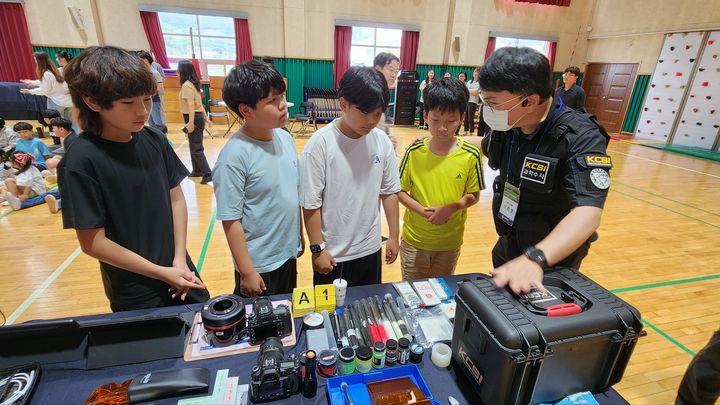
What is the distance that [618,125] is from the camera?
35.2ft

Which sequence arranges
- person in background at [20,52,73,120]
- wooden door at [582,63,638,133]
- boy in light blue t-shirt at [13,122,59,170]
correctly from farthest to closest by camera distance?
wooden door at [582,63,638,133] → person in background at [20,52,73,120] → boy in light blue t-shirt at [13,122,59,170]

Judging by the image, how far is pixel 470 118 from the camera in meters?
9.28

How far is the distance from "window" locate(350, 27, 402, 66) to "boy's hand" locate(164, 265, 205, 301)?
34.2 ft

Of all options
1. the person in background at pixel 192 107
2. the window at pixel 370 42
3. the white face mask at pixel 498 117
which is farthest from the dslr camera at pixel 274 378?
the window at pixel 370 42

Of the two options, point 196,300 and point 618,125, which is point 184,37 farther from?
point 618,125

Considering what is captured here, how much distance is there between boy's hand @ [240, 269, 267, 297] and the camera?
1.39 meters

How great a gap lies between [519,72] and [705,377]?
3.72 ft

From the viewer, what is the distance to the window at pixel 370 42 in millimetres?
10633

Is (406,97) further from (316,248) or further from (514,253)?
(316,248)

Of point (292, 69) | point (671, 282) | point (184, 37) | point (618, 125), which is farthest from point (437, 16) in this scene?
point (671, 282)

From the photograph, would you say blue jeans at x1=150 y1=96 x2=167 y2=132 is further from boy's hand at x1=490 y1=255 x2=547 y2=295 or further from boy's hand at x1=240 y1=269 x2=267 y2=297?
boy's hand at x1=490 y1=255 x2=547 y2=295

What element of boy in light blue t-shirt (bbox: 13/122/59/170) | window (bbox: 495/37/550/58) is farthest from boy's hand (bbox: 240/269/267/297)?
window (bbox: 495/37/550/58)

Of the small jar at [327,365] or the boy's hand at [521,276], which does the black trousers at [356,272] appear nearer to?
the small jar at [327,365]

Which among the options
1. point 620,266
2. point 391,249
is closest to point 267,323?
point 391,249
